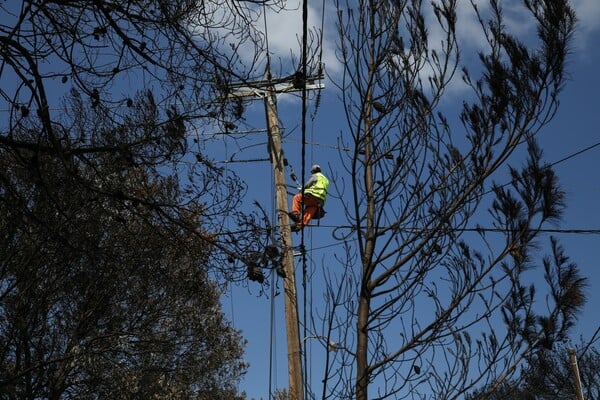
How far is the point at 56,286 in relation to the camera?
44.3ft

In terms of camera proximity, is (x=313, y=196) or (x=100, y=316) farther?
(x=100, y=316)

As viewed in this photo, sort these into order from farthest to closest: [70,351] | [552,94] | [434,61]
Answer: [70,351]
[434,61]
[552,94]

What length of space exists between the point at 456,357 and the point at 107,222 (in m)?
9.30

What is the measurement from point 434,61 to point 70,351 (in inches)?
381

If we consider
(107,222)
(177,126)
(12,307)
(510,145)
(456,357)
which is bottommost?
(456,357)

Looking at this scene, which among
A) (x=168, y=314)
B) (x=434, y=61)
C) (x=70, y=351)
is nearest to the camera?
(x=434, y=61)

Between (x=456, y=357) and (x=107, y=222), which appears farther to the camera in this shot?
(x=107, y=222)

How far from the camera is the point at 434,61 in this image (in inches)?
213

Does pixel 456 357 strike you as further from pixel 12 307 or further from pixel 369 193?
pixel 12 307

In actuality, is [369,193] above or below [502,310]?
above

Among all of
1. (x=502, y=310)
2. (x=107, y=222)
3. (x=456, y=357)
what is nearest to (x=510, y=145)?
(x=502, y=310)

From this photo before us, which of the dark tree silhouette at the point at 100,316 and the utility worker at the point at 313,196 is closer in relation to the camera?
the utility worker at the point at 313,196

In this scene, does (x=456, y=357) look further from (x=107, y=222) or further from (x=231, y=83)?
(x=107, y=222)

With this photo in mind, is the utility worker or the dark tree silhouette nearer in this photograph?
the utility worker
